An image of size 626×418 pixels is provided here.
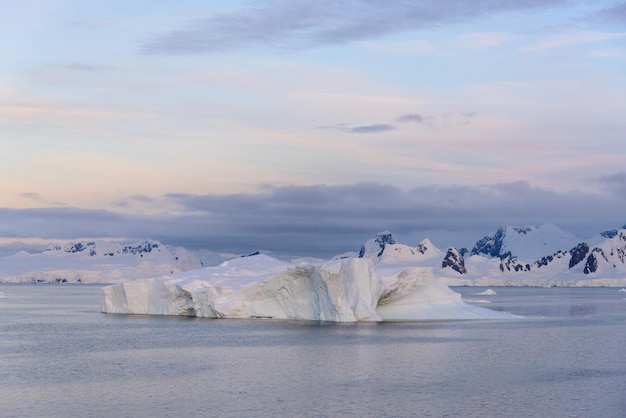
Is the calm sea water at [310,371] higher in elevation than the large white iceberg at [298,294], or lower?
lower

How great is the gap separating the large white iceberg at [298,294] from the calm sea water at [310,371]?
1.64m

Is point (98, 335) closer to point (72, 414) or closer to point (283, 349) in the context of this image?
point (283, 349)

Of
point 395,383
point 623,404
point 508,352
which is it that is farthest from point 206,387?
point 508,352

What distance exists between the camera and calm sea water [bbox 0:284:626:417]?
28.1 metres

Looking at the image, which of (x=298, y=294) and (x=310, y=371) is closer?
(x=310, y=371)

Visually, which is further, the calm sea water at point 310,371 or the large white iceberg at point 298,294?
the large white iceberg at point 298,294

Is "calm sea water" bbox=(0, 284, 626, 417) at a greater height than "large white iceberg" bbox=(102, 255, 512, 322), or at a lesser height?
lesser

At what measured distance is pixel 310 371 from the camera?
36.4 m

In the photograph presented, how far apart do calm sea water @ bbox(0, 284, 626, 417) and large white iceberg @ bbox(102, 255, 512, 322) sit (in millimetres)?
1645

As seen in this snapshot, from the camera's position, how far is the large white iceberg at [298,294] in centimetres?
5738

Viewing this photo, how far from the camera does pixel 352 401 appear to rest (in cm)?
2902

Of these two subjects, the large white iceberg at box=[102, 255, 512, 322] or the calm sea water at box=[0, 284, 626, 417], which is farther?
the large white iceberg at box=[102, 255, 512, 322]

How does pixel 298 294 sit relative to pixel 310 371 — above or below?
above

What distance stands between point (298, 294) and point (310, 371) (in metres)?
23.8
